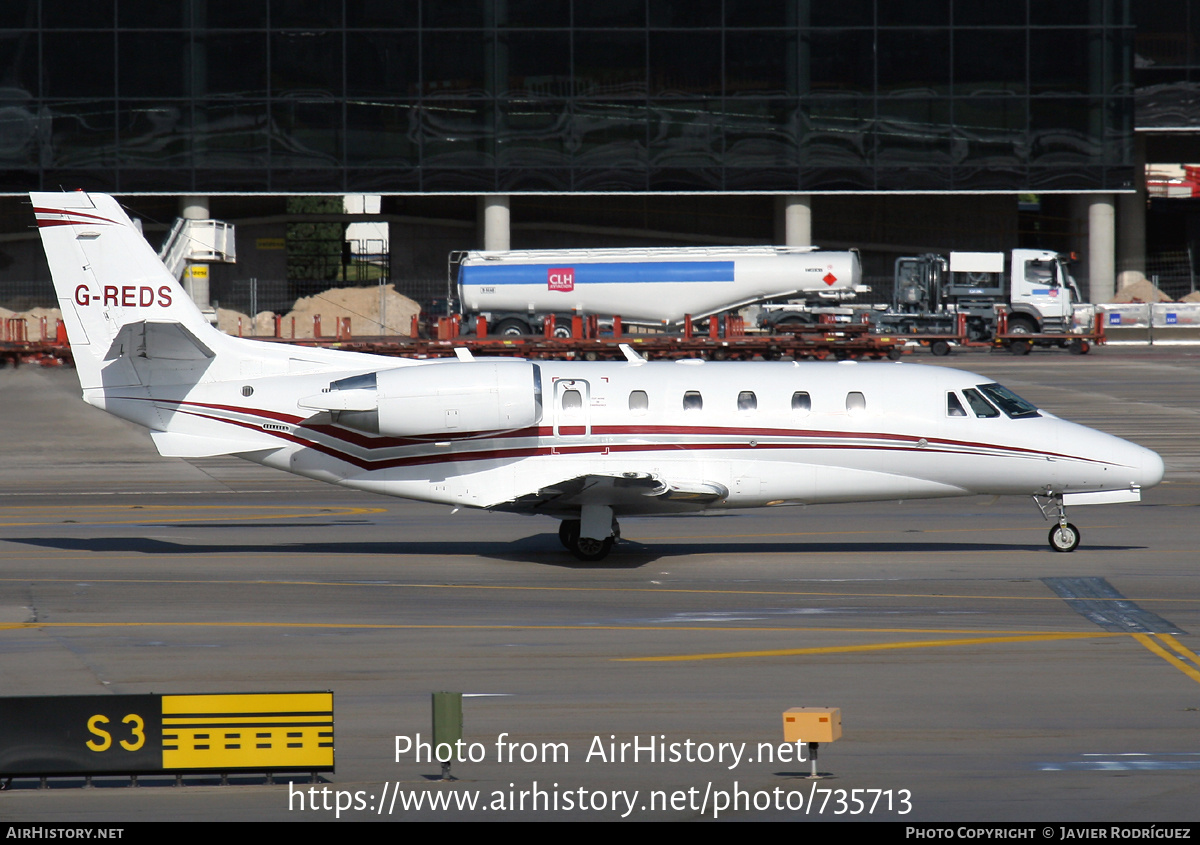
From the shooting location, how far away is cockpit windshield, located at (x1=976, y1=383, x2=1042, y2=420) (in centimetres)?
2070

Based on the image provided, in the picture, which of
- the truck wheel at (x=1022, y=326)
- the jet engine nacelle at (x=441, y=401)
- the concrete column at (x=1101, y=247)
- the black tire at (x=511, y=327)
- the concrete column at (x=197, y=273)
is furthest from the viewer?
→ the concrete column at (x=1101, y=247)

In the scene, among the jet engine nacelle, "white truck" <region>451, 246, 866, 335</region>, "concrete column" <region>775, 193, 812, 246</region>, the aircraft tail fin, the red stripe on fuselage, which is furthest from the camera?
"concrete column" <region>775, 193, 812, 246</region>

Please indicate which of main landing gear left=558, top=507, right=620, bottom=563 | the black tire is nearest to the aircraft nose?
main landing gear left=558, top=507, right=620, bottom=563

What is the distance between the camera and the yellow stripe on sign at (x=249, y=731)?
10227 mm

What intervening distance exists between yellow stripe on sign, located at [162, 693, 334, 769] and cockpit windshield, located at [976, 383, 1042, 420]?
44.2 feet

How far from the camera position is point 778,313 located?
2391 inches

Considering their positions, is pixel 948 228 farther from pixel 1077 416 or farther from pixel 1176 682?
pixel 1176 682

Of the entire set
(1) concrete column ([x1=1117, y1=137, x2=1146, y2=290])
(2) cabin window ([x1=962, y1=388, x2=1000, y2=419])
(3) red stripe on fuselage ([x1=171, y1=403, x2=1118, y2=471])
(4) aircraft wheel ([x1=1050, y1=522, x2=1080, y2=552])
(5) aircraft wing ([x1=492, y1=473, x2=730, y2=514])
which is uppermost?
(1) concrete column ([x1=1117, y1=137, x2=1146, y2=290])

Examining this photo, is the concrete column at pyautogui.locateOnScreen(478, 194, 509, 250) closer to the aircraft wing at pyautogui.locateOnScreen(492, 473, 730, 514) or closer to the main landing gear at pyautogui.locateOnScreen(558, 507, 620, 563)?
the main landing gear at pyautogui.locateOnScreen(558, 507, 620, 563)

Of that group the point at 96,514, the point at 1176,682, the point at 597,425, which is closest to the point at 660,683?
the point at 1176,682

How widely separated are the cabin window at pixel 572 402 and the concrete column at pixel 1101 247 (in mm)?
54970

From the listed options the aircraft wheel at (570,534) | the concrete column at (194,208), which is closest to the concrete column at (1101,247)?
the concrete column at (194,208)

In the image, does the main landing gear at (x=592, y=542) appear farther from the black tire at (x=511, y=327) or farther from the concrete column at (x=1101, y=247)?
the concrete column at (x=1101, y=247)

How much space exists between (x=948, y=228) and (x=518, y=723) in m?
65.2
